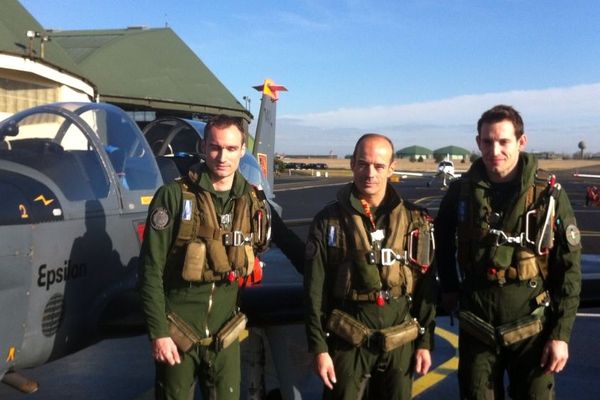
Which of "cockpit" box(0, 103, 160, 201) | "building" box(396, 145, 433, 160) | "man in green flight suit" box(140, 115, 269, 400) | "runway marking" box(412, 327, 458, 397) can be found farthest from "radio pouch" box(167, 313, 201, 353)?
"building" box(396, 145, 433, 160)

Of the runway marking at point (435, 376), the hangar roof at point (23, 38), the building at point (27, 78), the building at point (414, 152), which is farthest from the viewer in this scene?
the building at point (414, 152)

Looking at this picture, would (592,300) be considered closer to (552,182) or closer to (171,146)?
(552,182)

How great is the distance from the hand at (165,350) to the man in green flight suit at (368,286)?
58 cm

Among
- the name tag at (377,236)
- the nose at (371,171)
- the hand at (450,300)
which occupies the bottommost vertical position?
the hand at (450,300)

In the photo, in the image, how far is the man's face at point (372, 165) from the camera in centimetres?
262

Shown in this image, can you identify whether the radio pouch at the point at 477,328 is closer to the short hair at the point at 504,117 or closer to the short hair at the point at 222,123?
the short hair at the point at 504,117

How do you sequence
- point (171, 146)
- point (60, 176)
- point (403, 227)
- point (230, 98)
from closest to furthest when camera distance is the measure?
point (403, 227), point (60, 176), point (171, 146), point (230, 98)

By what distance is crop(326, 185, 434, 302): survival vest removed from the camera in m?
2.63

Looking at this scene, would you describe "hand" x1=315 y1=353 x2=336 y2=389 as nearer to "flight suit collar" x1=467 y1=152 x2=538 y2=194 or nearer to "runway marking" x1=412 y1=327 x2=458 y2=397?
"flight suit collar" x1=467 y1=152 x2=538 y2=194

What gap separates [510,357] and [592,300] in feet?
4.53

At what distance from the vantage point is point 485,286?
2756mm

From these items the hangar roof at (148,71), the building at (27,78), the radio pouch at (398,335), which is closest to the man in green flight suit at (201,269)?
the radio pouch at (398,335)

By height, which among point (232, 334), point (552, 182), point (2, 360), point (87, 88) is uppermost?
point (87, 88)

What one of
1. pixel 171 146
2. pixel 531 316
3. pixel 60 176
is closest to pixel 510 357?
pixel 531 316
